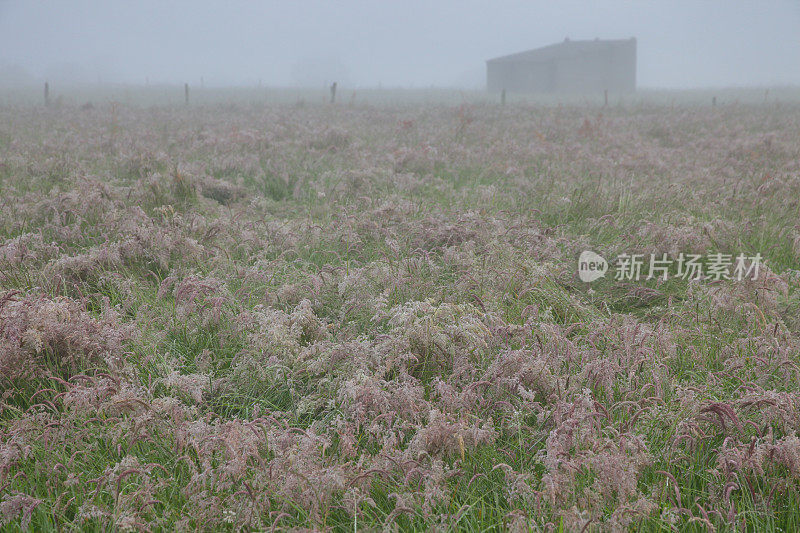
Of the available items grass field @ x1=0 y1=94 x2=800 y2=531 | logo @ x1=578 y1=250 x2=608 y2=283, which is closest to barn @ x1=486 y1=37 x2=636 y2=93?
grass field @ x1=0 y1=94 x2=800 y2=531

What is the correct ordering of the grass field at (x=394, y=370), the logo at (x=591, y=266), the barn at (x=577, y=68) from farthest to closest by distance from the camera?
1. the barn at (x=577, y=68)
2. the logo at (x=591, y=266)
3. the grass field at (x=394, y=370)

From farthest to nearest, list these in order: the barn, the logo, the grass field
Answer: the barn < the logo < the grass field

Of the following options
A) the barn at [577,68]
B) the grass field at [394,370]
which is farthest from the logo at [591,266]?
the barn at [577,68]

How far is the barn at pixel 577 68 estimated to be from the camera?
2147 inches

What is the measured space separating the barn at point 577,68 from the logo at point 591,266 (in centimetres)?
5330

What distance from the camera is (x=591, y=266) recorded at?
17.0 ft

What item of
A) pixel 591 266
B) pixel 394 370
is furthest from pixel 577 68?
pixel 394 370

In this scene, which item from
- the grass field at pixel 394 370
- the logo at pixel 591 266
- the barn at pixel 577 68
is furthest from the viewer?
the barn at pixel 577 68

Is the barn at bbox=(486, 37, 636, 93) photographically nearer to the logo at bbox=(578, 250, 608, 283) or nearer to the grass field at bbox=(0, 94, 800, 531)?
the grass field at bbox=(0, 94, 800, 531)

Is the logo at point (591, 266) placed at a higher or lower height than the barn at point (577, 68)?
lower

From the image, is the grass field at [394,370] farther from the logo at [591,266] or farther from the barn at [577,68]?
the barn at [577,68]

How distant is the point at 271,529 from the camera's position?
2094mm

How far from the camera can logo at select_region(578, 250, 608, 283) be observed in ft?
16.5

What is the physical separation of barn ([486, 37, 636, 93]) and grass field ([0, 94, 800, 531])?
52.1m
